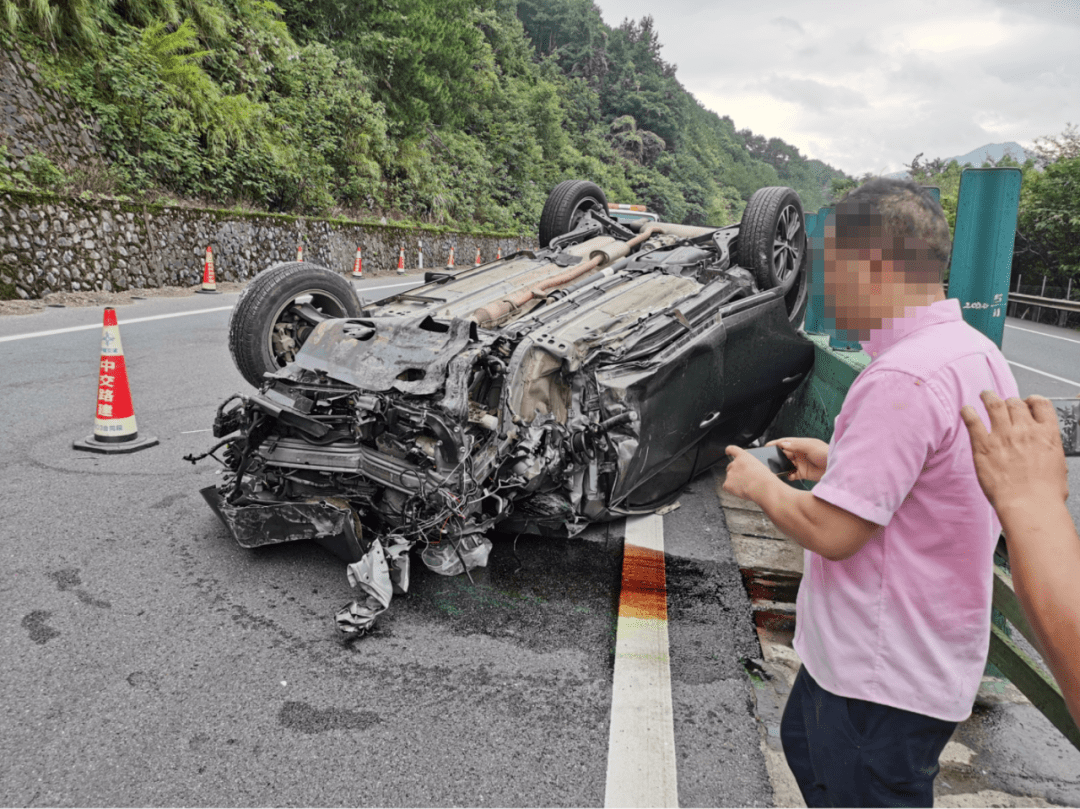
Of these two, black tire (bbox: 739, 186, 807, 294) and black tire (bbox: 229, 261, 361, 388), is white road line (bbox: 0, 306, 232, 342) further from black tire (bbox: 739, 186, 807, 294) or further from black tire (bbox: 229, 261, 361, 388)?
black tire (bbox: 739, 186, 807, 294)

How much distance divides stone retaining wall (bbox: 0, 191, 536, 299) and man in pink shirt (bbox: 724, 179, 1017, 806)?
12095 millimetres

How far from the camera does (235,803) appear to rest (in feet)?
6.75

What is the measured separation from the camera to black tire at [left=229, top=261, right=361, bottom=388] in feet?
15.1

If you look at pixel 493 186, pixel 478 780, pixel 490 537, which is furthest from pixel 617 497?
pixel 493 186

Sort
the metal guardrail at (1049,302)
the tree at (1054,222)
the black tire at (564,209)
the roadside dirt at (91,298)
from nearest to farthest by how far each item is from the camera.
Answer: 1. the black tire at (564,209)
2. the roadside dirt at (91,298)
3. the metal guardrail at (1049,302)
4. the tree at (1054,222)

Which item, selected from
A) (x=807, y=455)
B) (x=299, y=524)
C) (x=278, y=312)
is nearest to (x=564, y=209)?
(x=278, y=312)

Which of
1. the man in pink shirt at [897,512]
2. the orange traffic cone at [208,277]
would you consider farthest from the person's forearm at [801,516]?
the orange traffic cone at [208,277]

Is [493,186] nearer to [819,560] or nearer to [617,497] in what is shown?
[617,497]

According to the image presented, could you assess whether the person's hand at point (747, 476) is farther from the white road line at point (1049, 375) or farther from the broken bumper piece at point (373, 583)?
the white road line at point (1049, 375)

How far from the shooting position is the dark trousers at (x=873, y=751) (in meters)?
1.40

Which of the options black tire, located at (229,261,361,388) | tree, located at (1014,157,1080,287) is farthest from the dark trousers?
tree, located at (1014,157,1080,287)

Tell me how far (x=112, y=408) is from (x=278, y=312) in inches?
53.8

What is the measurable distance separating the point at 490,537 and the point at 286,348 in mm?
1983

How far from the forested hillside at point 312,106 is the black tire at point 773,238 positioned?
11340 millimetres
